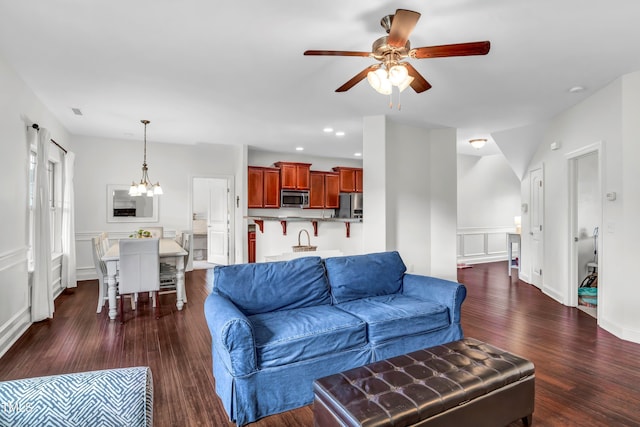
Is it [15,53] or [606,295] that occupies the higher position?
[15,53]

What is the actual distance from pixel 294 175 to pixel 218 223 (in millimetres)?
2023

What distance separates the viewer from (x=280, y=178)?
7516mm

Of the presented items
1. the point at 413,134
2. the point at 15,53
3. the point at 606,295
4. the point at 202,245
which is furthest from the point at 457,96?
the point at 202,245

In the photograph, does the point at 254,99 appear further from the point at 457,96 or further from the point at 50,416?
the point at 50,416

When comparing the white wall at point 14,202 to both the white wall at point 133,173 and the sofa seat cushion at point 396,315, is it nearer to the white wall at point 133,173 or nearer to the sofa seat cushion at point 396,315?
the white wall at point 133,173

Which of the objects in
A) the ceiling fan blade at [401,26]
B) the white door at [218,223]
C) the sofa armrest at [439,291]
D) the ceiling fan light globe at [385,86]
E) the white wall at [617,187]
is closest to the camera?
the ceiling fan blade at [401,26]

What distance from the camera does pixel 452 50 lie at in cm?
208

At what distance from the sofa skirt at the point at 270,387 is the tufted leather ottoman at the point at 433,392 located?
40 cm

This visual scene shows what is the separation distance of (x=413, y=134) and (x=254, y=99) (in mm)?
2492

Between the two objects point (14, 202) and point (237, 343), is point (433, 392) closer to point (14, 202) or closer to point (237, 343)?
point (237, 343)

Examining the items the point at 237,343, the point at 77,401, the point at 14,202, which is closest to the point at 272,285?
the point at 237,343

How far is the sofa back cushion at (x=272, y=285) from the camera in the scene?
2576 mm

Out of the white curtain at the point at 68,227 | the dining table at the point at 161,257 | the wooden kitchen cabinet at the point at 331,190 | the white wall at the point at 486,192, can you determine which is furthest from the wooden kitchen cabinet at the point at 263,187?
the white wall at the point at 486,192

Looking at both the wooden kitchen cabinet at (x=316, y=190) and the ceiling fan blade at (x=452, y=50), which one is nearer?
the ceiling fan blade at (x=452, y=50)
